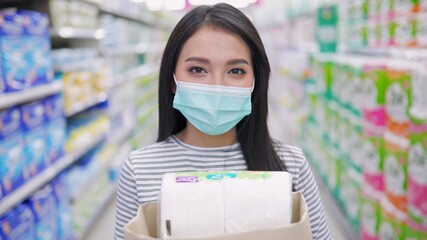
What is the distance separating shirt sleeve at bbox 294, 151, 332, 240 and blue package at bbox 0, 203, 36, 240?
155 cm

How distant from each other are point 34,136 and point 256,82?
172cm

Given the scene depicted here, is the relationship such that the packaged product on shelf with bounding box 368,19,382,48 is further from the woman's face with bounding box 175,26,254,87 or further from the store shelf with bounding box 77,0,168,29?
the store shelf with bounding box 77,0,168,29

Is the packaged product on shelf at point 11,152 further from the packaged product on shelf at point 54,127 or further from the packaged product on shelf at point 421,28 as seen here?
the packaged product on shelf at point 421,28

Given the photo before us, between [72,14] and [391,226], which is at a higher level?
[72,14]

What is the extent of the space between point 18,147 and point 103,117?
1982mm

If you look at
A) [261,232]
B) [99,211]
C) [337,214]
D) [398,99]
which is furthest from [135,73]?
[261,232]

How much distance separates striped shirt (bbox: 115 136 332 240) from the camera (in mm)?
1331

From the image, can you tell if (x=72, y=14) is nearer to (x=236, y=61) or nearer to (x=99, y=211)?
(x=99, y=211)

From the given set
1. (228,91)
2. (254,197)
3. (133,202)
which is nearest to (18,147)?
(133,202)

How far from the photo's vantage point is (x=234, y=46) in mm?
1313

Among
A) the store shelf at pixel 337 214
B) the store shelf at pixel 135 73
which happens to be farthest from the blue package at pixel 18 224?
the store shelf at pixel 135 73

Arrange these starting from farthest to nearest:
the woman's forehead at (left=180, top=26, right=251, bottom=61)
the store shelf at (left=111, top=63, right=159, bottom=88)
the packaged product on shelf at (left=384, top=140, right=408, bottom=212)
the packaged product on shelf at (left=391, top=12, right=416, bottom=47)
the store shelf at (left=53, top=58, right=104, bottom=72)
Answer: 1. the store shelf at (left=111, top=63, right=159, bottom=88)
2. the store shelf at (left=53, top=58, right=104, bottom=72)
3. the packaged product on shelf at (left=391, top=12, right=416, bottom=47)
4. the packaged product on shelf at (left=384, top=140, right=408, bottom=212)
5. the woman's forehead at (left=180, top=26, right=251, bottom=61)

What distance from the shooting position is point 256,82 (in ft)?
4.80

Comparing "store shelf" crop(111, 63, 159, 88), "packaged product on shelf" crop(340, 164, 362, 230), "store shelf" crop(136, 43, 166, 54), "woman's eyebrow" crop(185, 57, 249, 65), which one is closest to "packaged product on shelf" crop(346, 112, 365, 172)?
"packaged product on shelf" crop(340, 164, 362, 230)
